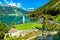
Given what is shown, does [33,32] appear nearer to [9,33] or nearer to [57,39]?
[9,33]

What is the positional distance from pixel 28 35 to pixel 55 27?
612 cm

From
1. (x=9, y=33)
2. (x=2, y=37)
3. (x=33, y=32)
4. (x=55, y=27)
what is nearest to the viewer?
(x=2, y=37)

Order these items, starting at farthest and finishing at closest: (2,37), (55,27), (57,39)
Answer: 1. (55,27)
2. (2,37)
3. (57,39)

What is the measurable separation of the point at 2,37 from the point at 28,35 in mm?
3986

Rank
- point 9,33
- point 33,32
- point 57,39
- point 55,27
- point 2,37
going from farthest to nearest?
point 55,27 → point 33,32 → point 9,33 → point 2,37 → point 57,39

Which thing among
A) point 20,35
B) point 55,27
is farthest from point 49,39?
point 55,27

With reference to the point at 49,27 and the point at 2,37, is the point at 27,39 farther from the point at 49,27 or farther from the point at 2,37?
the point at 49,27

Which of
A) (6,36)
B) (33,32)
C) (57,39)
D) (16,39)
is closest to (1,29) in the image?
(6,36)

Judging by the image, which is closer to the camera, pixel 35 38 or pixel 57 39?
pixel 57 39

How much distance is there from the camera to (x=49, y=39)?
87.9ft

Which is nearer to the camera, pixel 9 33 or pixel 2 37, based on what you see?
pixel 2 37

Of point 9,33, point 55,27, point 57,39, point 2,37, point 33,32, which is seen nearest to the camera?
point 57,39

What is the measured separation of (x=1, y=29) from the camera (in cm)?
2933

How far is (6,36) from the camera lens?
29.1 meters
